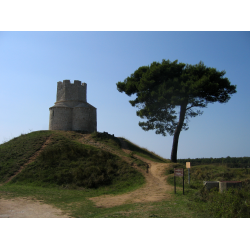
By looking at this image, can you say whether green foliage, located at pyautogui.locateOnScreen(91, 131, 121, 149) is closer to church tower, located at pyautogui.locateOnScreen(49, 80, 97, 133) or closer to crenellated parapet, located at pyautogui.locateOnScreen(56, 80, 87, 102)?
church tower, located at pyautogui.locateOnScreen(49, 80, 97, 133)

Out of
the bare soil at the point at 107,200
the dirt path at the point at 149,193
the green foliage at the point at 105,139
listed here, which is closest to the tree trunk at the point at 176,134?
the dirt path at the point at 149,193

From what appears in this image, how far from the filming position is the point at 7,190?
12344 millimetres

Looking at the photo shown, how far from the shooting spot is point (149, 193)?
1162 cm

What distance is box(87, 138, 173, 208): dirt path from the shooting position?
401 inches

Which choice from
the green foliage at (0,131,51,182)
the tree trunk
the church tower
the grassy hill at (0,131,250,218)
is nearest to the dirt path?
Answer: the grassy hill at (0,131,250,218)

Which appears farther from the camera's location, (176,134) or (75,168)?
(176,134)

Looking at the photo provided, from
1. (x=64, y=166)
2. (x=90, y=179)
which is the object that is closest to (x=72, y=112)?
(x=64, y=166)

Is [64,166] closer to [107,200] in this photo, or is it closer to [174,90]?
[107,200]

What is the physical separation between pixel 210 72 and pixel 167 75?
169 inches

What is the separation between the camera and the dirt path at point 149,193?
10195 mm

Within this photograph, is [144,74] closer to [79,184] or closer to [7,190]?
[79,184]

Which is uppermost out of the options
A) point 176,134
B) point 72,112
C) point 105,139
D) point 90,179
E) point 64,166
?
point 72,112

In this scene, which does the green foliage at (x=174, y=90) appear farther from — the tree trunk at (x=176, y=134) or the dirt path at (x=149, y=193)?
the dirt path at (x=149, y=193)
